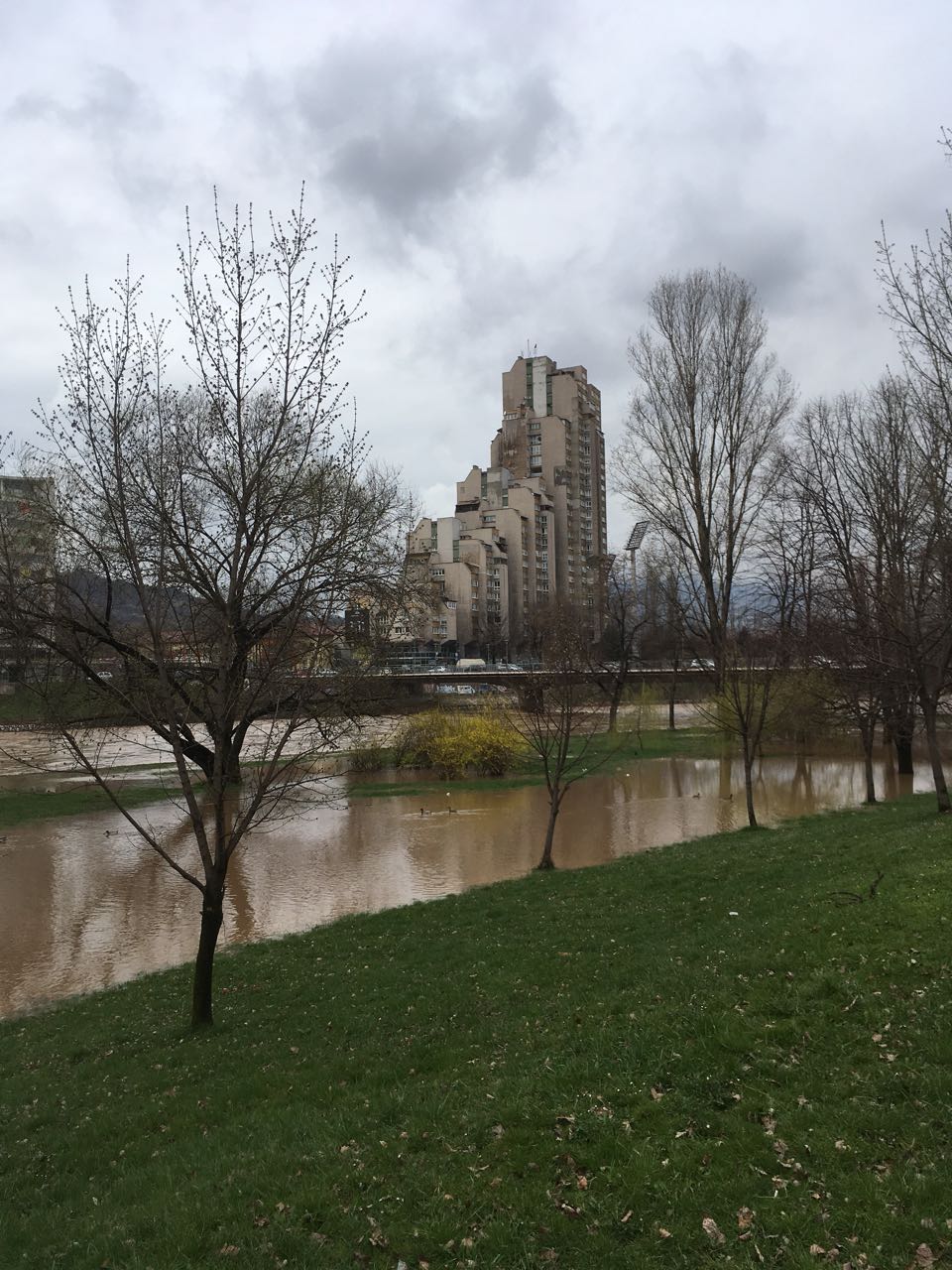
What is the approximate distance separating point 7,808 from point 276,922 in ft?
52.7

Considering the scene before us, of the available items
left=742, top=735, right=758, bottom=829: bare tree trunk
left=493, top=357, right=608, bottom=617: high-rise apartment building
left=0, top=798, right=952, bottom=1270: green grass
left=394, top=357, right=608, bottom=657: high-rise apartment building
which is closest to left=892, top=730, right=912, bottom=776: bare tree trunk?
left=742, top=735, right=758, bottom=829: bare tree trunk

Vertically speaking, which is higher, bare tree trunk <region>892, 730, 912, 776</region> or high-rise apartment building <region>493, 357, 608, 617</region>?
high-rise apartment building <region>493, 357, 608, 617</region>

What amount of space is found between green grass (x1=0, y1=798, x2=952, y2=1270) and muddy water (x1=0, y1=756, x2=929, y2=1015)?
3.03 m

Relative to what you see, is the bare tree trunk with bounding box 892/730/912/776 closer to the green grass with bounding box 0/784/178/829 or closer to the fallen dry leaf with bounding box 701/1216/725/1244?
the green grass with bounding box 0/784/178/829

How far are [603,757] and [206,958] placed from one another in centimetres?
2923

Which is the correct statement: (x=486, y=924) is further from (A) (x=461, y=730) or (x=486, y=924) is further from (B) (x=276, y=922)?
(A) (x=461, y=730)

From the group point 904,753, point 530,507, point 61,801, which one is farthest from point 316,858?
point 530,507

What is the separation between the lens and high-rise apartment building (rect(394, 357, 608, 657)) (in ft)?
348

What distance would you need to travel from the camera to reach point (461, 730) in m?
31.3

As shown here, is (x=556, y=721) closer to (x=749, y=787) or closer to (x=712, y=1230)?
(x=749, y=787)

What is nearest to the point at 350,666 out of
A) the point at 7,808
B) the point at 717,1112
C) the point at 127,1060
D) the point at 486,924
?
the point at 486,924

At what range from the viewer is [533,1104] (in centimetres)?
510

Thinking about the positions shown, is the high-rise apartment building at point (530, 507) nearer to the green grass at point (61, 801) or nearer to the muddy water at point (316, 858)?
the green grass at point (61, 801)

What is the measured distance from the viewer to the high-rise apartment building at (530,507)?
106125 mm
